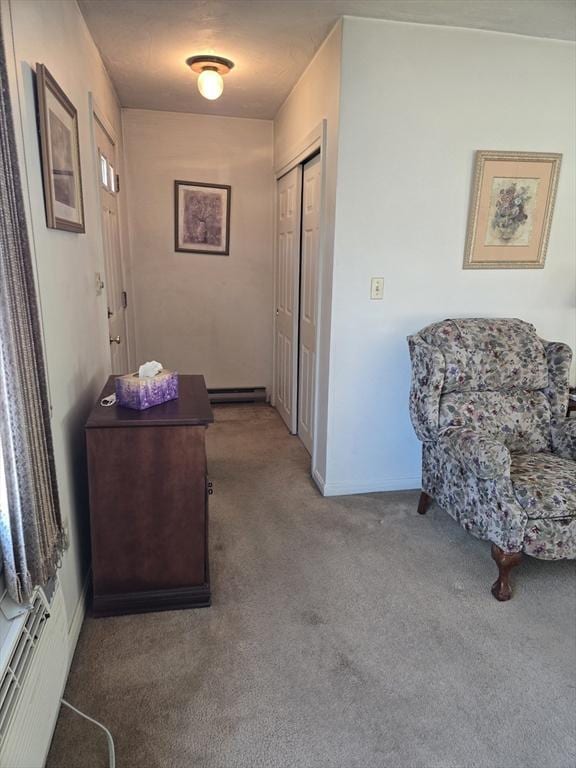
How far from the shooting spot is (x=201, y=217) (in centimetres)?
421

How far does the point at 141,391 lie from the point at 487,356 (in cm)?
168

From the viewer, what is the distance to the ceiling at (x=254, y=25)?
2.21 m

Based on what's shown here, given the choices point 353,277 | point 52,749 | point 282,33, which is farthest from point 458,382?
point 52,749

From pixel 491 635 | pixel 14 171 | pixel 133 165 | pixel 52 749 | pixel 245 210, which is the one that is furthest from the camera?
pixel 245 210

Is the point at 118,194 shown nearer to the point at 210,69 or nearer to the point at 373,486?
the point at 210,69

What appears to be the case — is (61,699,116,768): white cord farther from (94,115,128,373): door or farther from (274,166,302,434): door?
(274,166,302,434): door

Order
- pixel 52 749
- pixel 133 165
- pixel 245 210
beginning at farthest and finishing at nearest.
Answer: pixel 245 210
pixel 133 165
pixel 52 749

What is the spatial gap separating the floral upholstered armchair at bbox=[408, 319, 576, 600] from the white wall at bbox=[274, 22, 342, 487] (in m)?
0.53

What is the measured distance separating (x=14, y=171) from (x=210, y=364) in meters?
3.47

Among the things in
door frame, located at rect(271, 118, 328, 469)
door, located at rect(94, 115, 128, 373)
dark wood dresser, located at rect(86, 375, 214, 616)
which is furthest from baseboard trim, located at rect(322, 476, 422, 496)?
door, located at rect(94, 115, 128, 373)

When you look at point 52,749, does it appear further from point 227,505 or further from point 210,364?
point 210,364

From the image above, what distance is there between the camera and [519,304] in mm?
2885

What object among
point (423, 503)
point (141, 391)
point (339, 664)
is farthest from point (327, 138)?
point (339, 664)

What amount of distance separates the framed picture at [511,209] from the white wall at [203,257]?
2.05 m
